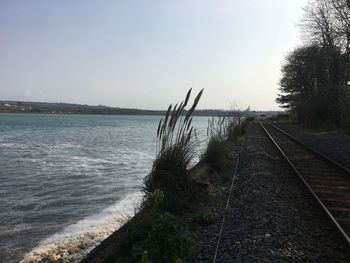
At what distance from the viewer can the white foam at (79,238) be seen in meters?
8.20

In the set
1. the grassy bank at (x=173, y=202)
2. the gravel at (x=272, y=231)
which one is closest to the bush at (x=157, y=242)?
the grassy bank at (x=173, y=202)

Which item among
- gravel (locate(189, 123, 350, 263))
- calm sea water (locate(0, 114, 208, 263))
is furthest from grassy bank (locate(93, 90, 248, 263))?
calm sea water (locate(0, 114, 208, 263))

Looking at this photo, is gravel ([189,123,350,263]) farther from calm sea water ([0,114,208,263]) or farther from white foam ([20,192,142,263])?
calm sea water ([0,114,208,263])

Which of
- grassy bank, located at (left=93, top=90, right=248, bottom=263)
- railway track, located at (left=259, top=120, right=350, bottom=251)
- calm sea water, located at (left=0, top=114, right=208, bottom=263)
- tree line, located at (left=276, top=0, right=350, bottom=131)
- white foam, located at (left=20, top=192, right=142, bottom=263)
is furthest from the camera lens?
tree line, located at (left=276, top=0, right=350, bottom=131)

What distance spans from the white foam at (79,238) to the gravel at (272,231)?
2189 millimetres

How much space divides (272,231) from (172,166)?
8.54 feet

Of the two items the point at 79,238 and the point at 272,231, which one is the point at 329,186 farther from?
the point at 79,238

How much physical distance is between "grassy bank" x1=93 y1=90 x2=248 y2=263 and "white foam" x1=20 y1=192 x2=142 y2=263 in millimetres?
889

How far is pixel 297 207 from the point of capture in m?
8.49

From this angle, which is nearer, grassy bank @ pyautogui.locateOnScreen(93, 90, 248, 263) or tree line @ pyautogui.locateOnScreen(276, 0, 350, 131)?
grassy bank @ pyautogui.locateOnScreen(93, 90, 248, 263)

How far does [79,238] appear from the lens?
933cm

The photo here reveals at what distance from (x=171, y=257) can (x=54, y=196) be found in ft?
31.2

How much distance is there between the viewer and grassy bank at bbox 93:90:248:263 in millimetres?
5371

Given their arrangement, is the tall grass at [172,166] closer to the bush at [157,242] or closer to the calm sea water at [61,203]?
the calm sea water at [61,203]
